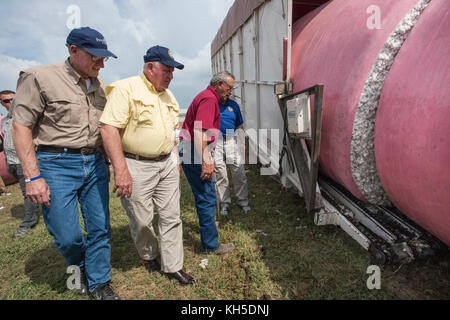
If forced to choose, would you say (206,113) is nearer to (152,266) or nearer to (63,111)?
(63,111)

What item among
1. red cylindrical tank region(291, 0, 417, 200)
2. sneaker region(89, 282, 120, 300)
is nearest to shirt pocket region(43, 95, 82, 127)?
sneaker region(89, 282, 120, 300)

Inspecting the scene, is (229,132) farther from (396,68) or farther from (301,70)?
(396,68)

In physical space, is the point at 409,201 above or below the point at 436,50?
below

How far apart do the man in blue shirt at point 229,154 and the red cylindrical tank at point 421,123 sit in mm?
2182

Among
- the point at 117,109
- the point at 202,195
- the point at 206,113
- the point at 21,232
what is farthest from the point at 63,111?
the point at 21,232

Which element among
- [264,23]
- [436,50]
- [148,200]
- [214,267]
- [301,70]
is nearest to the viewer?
[436,50]

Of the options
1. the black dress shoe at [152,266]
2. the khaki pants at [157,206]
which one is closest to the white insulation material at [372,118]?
the khaki pants at [157,206]

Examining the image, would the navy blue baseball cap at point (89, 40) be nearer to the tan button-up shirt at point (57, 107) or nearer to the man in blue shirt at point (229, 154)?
the tan button-up shirt at point (57, 107)

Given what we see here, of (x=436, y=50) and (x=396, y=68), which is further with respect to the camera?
(x=396, y=68)

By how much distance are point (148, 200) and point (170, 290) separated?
3.06 feet

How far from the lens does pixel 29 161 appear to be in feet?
6.23

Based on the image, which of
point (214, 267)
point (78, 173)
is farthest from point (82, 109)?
point (214, 267)

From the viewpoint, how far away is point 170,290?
2504 mm

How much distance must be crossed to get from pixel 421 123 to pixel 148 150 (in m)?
2.04
